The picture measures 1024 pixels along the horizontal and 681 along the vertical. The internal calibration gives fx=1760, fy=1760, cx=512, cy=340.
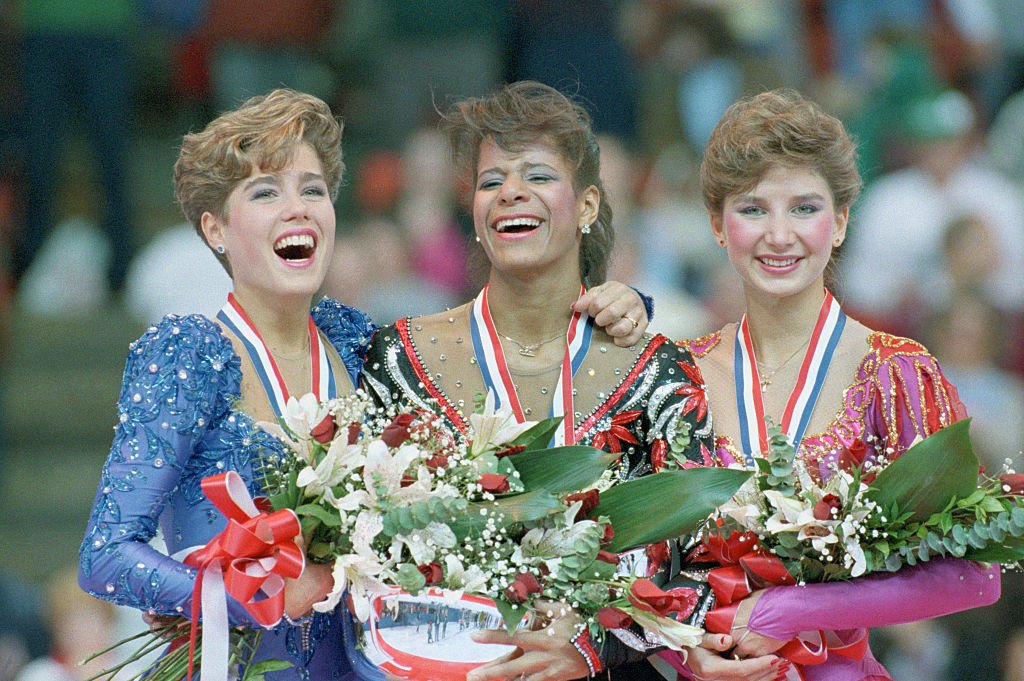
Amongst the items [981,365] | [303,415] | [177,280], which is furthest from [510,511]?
[981,365]

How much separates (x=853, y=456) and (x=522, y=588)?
0.66m

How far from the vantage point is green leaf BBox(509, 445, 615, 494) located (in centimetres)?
311

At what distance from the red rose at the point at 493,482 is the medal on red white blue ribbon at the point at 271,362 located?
18.8 inches

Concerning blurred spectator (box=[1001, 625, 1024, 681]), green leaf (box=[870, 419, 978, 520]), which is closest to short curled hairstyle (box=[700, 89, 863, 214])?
green leaf (box=[870, 419, 978, 520])

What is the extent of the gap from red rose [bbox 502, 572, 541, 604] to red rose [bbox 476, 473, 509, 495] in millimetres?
155

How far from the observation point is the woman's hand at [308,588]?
9.96ft

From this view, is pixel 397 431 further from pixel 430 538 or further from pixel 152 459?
pixel 152 459

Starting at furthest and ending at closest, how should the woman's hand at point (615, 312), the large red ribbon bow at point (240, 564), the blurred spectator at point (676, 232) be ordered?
the blurred spectator at point (676, 232) → the woman's hand at point (615, 312) → the large red ribbon bow at point (240, 564)

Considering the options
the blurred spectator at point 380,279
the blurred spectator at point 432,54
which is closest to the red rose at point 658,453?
the blurred spectator at point 380,279

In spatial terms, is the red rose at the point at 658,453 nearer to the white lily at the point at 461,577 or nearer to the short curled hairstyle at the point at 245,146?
the white lily at the point at 461,577

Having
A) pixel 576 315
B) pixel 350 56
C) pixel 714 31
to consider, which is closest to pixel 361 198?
pixel 350 56

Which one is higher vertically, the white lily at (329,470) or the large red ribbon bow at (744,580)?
the white lily at (329,470)

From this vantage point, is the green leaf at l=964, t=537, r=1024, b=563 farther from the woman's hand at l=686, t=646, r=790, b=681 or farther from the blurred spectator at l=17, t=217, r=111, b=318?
the blurred spectator at l=17, t=217, r=111, b=318

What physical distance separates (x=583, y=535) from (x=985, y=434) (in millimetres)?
3604
